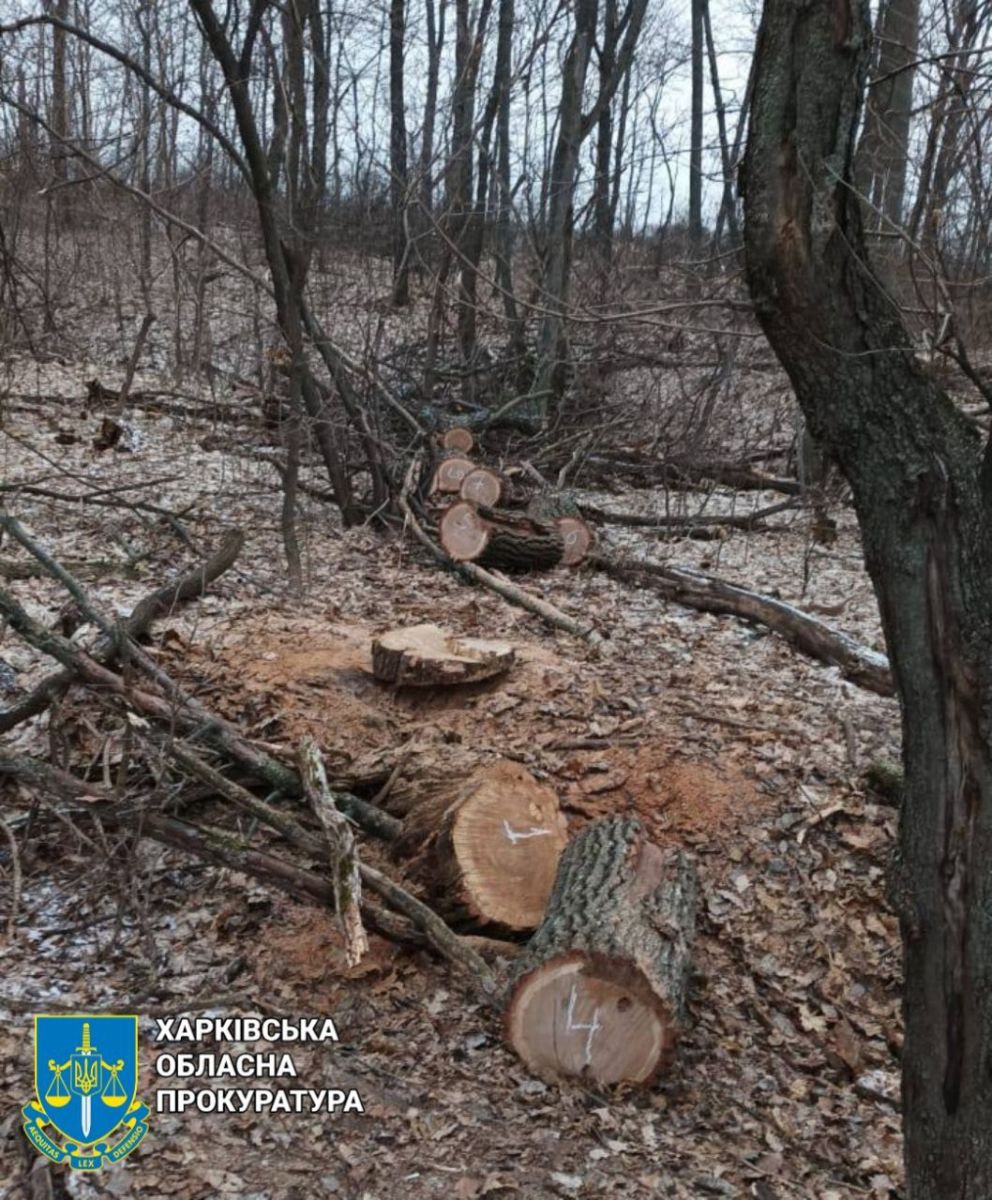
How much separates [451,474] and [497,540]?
1.44 meters

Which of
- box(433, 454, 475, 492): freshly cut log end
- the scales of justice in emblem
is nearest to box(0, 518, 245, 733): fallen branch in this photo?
the scales of justice in emblem

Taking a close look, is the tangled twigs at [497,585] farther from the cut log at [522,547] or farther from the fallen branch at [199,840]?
the fallen branch at [199,840]

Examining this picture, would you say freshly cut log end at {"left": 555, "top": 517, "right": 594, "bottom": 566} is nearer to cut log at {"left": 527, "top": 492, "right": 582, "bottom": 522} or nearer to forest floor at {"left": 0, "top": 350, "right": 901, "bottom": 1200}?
cut log at {"left": 527, "top": 492, "right": 582, "bottom": 522}

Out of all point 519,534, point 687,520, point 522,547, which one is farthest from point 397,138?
point 522,547

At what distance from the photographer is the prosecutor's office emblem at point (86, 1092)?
266 cm

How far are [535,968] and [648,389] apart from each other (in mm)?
8640

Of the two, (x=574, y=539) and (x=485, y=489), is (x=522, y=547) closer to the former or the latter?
(x=574, y=539)

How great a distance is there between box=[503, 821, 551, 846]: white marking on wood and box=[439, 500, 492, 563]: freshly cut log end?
3.89 metres

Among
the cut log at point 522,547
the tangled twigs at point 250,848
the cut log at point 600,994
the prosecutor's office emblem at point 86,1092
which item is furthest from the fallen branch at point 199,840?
the cut log at point 522,547

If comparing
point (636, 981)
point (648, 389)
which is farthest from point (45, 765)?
point (648, 389)

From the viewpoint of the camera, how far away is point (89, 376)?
41.8ft

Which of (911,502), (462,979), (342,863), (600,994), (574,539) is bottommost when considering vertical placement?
(462,979)

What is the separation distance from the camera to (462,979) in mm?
3434

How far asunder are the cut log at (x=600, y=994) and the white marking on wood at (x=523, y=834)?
490mm
